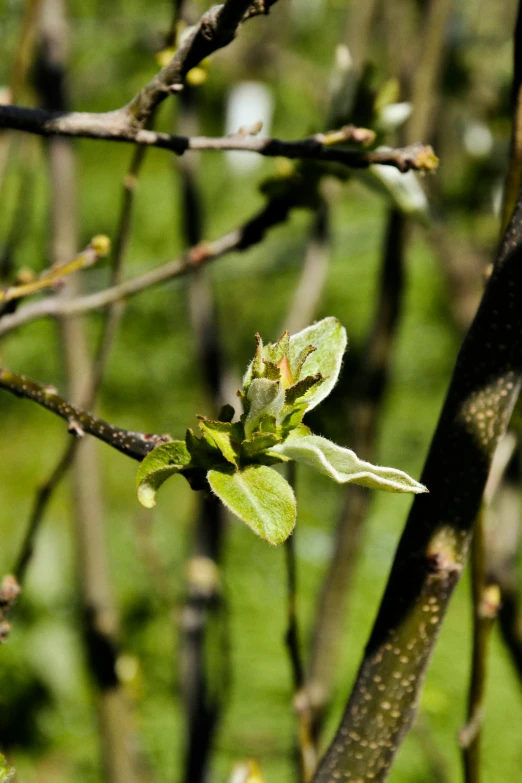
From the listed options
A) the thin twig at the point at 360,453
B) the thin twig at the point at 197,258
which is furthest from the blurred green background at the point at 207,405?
the thin twig at the point at 360,453

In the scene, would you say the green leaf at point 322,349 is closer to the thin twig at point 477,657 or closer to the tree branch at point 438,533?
the tree branch at point 438,533

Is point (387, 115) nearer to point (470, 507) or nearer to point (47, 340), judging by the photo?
point (470, 507)

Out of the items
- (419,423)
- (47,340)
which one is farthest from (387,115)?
(47,340)

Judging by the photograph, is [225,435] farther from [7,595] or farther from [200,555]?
[200,555]

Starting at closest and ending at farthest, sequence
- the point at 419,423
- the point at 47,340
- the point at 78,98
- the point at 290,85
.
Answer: the point at 419,423 < the point at 47,340 < the point at 78,98 < the point at 290,85

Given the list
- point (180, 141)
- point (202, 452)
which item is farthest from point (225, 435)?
point (180, 141)

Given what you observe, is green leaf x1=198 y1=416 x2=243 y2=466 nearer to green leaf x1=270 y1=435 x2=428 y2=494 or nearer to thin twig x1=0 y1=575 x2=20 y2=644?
green leaf x1=270 y1=435 x2=428 y2=494
